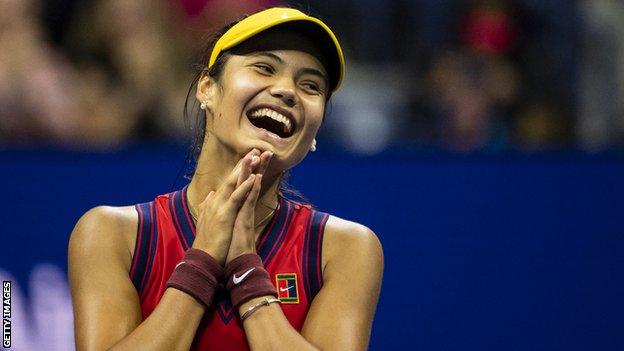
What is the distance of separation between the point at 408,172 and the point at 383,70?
996 millimetres

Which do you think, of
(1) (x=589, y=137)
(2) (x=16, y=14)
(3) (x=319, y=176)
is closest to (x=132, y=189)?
(3) (x=319, y=176)

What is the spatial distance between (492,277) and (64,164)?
5.85 feet

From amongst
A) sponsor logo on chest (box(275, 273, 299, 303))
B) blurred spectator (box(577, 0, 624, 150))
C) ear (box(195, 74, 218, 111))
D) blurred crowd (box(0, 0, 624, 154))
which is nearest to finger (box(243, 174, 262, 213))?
sponsor logo on chest (box(275, 273, 299, 303))

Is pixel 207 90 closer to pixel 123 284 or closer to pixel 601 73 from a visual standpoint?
pixel 123 284

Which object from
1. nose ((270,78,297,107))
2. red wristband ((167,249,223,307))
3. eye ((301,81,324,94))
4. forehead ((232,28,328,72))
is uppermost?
forehead ((232,28,328,72))

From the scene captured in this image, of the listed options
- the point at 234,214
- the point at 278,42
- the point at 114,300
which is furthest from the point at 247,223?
the point at 278,42

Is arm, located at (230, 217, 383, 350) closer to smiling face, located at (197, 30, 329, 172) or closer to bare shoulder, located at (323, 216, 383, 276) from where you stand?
bare shoulder, located at (323, 216, 383, 276)

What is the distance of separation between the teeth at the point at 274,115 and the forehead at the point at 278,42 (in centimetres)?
17

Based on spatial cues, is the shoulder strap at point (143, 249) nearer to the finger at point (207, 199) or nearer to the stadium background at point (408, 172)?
the finger at point (207, 199)

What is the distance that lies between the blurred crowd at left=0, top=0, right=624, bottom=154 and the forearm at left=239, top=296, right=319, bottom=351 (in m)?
2.06

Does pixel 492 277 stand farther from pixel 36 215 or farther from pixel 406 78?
pixel 36 215

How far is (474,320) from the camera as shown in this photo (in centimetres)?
461

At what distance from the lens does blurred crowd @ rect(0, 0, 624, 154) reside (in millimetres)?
5008

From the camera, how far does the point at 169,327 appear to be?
2.80 metres
